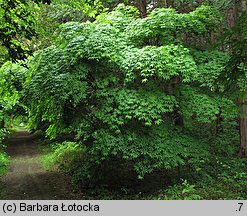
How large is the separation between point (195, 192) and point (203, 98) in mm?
2926

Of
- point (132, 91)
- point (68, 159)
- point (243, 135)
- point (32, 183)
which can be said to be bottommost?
point (32, 183)

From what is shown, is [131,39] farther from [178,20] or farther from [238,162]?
[238,162]

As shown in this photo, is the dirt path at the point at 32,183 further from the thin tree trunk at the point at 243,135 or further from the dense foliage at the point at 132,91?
the thin tree trunk at the point at 243,135

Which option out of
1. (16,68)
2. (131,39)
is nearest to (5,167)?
(16,68)

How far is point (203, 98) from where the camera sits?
8.20 metres

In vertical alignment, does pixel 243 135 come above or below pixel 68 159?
above

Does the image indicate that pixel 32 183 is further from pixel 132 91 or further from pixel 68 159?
pixel 132 91

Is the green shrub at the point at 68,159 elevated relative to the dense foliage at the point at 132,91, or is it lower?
lower

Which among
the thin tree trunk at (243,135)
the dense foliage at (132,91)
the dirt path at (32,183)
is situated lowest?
the dirt path at (32,183)

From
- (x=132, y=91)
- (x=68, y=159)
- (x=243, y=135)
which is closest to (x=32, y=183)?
(x=68, y=159)

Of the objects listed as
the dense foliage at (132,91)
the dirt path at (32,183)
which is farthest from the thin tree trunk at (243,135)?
the dirt path at (32,183)

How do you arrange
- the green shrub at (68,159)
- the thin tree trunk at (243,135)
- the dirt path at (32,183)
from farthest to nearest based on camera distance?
the green shrub at (68,159) < the thin tree trunk at (243,135) < the dirt path at (32,183)

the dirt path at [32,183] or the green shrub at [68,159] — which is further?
the green shrub at [68,159]

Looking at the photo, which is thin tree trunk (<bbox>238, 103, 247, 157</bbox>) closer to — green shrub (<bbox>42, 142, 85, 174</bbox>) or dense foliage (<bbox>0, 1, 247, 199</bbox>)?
dense foliage (<bbox>0, 1, 247, 199</bbox>)
